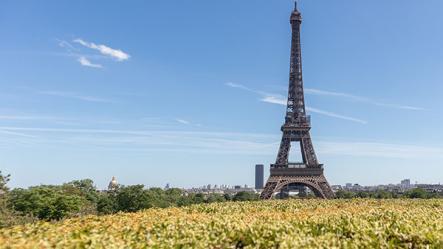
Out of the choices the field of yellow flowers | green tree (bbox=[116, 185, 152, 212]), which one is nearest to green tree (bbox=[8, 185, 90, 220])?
green tree (bbox=[116, 185, 152, 212])

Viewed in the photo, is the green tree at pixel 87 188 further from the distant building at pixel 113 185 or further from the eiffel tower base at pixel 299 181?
the eiffel tower base at pixel 299 181

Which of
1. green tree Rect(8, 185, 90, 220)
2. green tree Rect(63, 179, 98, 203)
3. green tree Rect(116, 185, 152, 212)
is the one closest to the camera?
green tree Rect(8, 185, 90, 220)

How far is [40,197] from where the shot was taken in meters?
60.2

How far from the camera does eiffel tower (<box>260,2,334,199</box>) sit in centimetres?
7531

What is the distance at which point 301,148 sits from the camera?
7956cm

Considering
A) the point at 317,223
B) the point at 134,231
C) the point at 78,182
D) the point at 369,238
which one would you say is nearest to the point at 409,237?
the point at 369,238

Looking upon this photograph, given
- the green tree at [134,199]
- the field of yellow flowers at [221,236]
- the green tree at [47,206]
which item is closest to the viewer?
the field of yellow flowers at [221,236]

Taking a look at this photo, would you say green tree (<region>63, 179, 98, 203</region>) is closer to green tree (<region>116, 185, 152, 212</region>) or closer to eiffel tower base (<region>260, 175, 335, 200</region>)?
green tree (<region>116, 185, 152, 212</region>)

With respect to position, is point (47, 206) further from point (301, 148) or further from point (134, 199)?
point (301, 148)

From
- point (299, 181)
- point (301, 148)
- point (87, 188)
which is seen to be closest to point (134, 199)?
point (299, 181)

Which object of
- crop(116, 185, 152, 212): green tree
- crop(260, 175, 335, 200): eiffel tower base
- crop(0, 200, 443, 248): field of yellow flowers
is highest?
crop(260, 175, 335, 200): eiffel tower base

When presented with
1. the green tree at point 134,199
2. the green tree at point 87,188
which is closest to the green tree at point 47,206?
the green tree at point 134,199

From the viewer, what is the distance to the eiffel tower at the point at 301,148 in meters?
75.3

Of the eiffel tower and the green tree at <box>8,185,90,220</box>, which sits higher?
the eiffel tower
